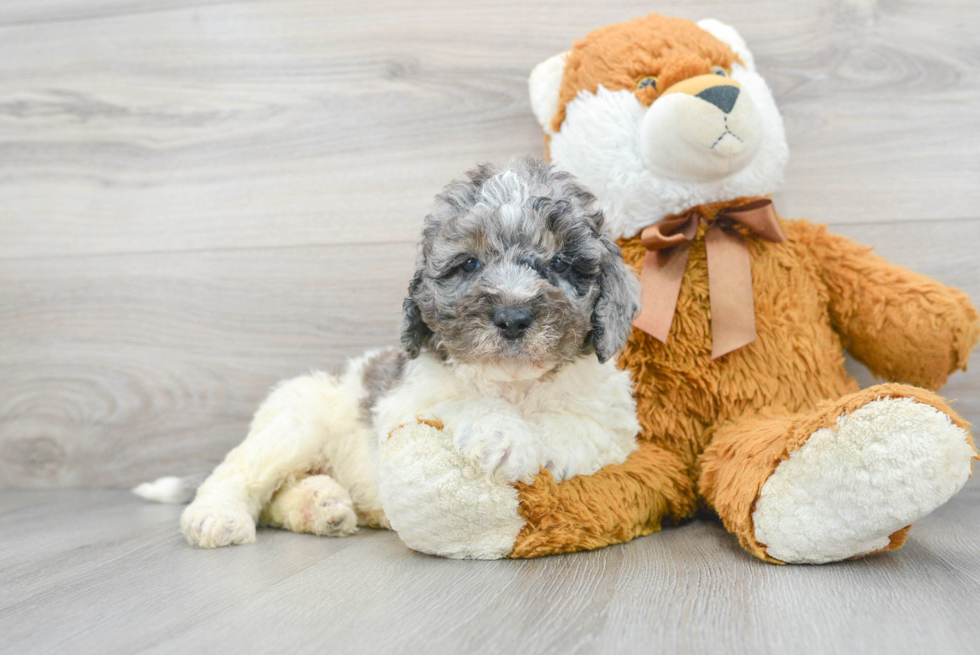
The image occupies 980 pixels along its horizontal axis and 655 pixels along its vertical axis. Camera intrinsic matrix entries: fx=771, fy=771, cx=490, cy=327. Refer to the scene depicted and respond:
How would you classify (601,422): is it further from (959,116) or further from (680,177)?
(959,116)

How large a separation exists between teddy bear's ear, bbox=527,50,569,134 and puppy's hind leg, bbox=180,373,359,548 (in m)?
0.90

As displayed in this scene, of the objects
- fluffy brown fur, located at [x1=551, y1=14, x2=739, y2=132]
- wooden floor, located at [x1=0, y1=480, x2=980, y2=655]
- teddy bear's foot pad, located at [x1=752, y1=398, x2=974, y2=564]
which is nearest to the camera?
wooden floor, located at [x1=0, y1=480, x2=980, y2=655]

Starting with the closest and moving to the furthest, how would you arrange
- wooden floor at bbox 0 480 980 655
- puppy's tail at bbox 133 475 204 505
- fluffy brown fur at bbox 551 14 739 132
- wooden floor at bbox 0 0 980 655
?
wooden floor at bbox 0 480 980 655
fluffy brown fur at bbox 551 14 739 132
wooden floor at bbox 0 0 980 655
puppy's tail at bbox 133 475 204 505

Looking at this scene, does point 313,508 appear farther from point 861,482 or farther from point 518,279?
point 861,482

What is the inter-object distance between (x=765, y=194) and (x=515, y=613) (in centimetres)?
129

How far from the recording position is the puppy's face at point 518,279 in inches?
55.5

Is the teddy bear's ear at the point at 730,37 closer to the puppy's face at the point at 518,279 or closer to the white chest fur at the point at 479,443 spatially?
the puppy's face at the point at 518,279

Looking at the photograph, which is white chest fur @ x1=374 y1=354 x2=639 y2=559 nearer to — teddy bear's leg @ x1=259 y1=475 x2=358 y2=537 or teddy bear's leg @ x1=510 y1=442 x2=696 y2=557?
teddy bear's leg @ x1=510 y1=442 x2=696 y2=557

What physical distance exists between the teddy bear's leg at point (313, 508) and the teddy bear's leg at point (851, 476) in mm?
899

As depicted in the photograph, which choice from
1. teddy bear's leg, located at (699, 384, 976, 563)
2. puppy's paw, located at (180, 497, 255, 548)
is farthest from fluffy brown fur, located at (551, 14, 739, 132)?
puppy's paw, located at (180, 497, 255, 548)

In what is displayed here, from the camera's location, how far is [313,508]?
1878 mm

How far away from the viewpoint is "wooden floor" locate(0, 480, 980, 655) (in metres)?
1.10

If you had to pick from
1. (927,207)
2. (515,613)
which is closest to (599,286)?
(515,613)

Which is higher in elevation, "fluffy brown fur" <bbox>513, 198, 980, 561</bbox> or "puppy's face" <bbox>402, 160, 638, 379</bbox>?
"puppy's face" <bbox>402, 160, 638, 379</bbox>
